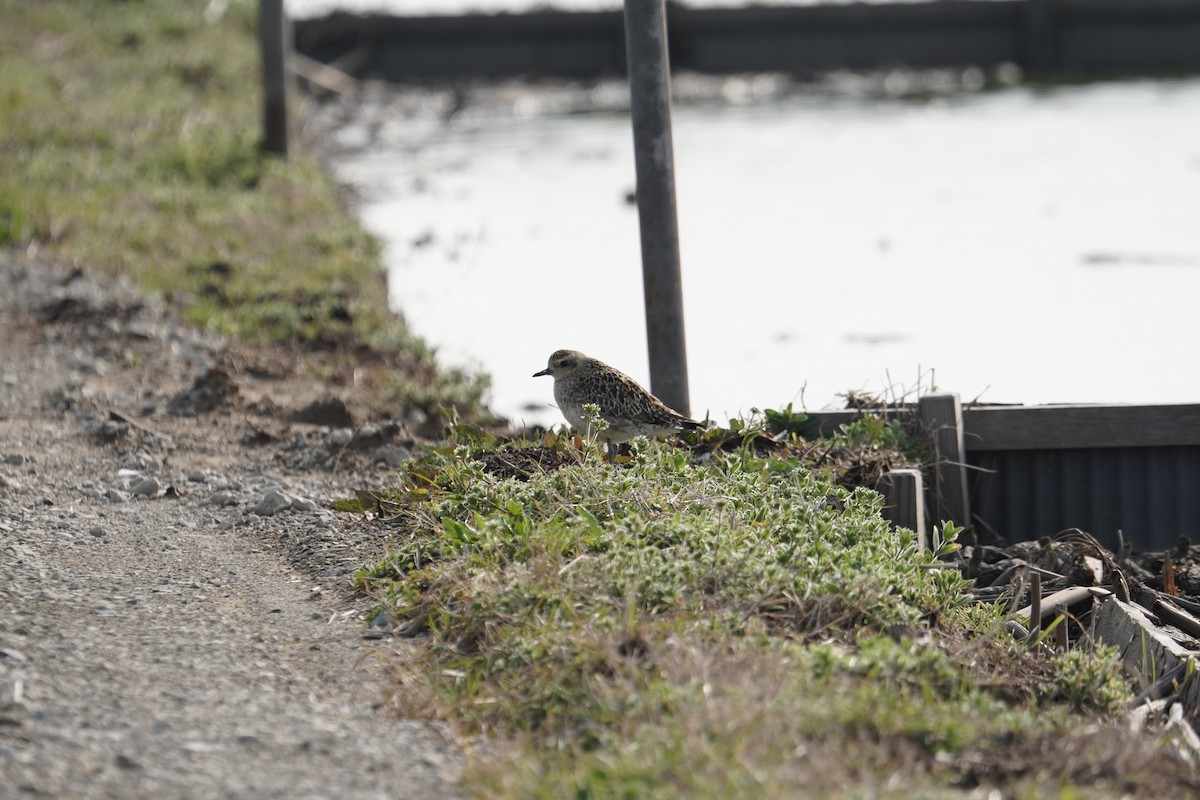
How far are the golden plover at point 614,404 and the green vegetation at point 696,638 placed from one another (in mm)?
268

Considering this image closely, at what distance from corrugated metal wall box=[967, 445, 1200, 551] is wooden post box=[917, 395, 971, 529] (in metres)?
0.34

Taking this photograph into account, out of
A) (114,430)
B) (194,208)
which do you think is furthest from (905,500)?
(194,208)

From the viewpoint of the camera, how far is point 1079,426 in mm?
7406

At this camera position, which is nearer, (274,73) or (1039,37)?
(274,73)

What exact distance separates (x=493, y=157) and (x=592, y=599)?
20.2 meters

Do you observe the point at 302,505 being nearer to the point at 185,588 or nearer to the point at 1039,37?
the point at 185,588

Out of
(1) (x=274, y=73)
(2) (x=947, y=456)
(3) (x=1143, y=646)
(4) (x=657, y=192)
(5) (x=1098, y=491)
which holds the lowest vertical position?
(3) (x=1143, y=646)

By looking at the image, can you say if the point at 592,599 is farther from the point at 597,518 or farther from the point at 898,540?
the point at 898,540

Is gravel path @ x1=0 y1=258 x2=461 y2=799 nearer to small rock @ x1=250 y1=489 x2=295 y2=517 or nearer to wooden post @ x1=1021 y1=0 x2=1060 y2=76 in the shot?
small rock @ x1=250 y1=489 x2=295 y2=517

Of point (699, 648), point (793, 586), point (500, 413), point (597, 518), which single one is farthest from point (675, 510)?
point (500, 413)

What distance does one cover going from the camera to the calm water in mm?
11383

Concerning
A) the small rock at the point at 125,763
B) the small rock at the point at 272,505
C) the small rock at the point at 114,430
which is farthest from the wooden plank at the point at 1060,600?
the small rock at the point at 114,430

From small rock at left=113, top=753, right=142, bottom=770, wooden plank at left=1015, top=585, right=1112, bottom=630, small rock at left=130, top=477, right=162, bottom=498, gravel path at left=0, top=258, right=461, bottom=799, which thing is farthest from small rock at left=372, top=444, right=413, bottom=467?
small rock at left=113, top=753, right=142, bottom=770

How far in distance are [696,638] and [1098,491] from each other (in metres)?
3.66
